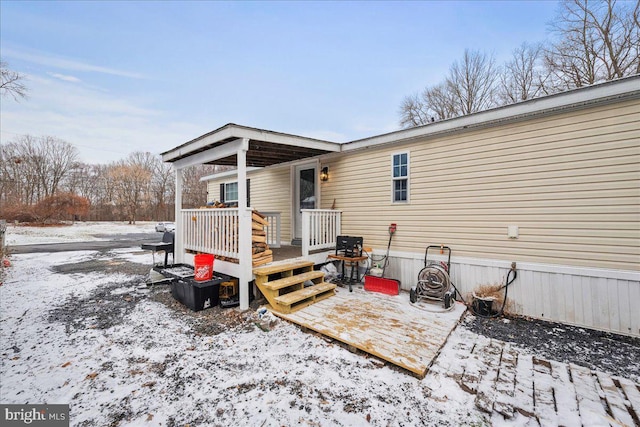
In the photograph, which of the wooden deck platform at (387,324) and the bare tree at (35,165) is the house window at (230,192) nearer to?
the wooden deck platform at (387,324)

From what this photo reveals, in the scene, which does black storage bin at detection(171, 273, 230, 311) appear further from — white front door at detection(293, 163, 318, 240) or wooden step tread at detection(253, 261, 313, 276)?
white front door at detection(293, 163, 318, 240)

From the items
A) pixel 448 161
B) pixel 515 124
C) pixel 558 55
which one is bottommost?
pixel 448 161

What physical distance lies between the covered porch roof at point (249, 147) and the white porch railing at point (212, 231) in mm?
1118

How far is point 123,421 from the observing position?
6.28 feet

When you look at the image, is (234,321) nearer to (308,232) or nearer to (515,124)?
(308,232)

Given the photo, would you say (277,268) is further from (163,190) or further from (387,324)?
(163,190)

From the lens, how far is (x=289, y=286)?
180 inches

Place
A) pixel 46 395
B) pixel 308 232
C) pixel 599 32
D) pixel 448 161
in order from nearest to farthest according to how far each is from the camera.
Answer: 1. pixel 46 395
2. pixel 448 161
3. pixel 308 232
4. pixel 599 32

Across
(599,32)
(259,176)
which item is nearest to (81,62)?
(259,176)

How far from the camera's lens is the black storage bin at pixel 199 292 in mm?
4223

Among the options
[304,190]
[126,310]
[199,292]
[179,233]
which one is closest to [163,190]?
[179,233]

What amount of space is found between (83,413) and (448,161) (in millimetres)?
5758

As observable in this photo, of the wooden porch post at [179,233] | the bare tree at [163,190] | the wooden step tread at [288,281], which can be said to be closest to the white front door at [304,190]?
the wooden step tread at [288,281]

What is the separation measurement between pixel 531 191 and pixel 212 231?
5.65 metres
